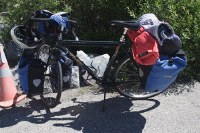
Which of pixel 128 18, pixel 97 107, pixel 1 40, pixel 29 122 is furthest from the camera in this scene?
pixel 1 40

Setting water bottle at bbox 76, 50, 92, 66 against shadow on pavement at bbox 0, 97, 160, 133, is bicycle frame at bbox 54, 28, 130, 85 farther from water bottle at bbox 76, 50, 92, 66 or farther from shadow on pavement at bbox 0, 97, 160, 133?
shadow on pavement at bbox 0, 97, 160, 133

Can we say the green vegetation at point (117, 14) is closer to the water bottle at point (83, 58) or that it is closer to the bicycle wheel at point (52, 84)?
the water bottle at point (83, 58)

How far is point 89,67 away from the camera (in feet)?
18.4

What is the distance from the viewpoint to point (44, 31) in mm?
5566

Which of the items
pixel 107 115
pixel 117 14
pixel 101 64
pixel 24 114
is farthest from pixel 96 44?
pixel 117 14

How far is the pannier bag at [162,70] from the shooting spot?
193 inches

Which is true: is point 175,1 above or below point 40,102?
above

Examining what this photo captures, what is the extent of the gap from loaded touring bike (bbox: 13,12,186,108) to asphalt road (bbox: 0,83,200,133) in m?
0.18

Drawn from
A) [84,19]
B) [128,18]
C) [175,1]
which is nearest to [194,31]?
[175,1]

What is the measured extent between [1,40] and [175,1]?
3460mm

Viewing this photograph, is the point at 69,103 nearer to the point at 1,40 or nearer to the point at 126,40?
the point at 126,40

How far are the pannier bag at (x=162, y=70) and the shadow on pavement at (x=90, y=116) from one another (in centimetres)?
58

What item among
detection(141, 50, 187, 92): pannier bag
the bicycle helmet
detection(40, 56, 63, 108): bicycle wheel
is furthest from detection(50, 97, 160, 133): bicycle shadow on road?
the bicycle helmet

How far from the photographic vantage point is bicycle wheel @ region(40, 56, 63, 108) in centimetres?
538
